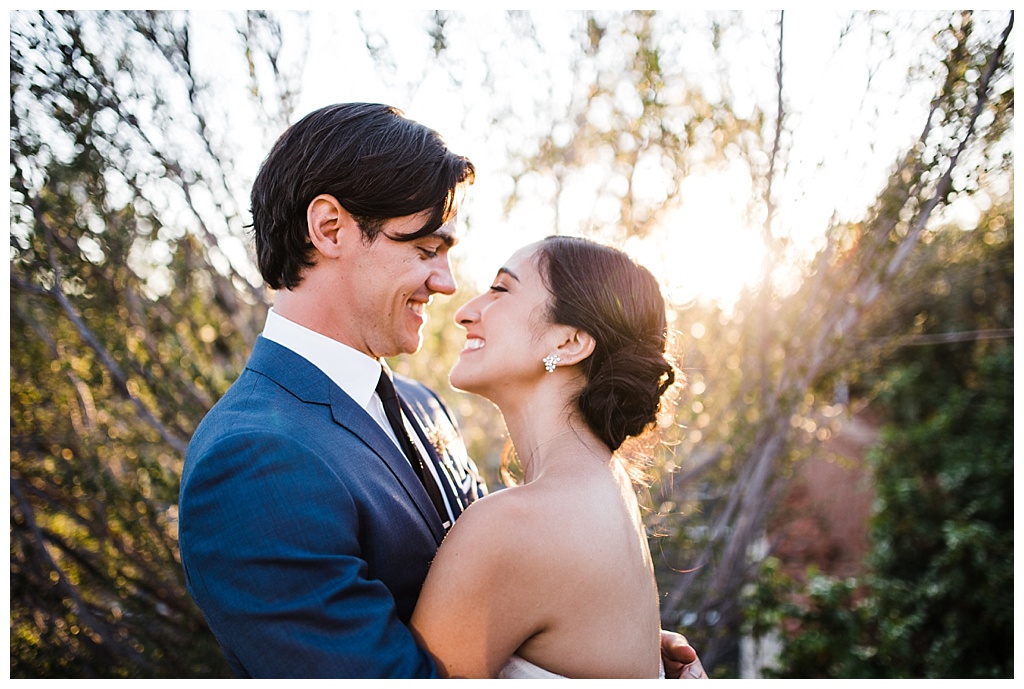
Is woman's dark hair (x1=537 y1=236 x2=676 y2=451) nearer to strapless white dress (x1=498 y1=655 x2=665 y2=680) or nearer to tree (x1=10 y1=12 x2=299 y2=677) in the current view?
strapless white dress (x1=498 y1=655 x2=665 y2=680)

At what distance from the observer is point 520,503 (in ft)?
5.32

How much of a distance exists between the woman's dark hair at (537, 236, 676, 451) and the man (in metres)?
0.33

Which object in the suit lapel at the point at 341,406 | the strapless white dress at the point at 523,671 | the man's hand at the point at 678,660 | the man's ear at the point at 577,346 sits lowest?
the man's hand at the point at 678,660

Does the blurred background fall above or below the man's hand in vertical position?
above

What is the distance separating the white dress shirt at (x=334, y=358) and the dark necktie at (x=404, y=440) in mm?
25

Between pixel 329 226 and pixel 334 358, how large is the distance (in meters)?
0.36

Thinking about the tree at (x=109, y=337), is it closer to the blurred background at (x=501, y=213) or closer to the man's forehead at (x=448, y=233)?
the blurred background at (x=501, y=213)

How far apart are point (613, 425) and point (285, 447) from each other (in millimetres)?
883

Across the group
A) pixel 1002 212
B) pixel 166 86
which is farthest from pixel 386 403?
pixel 1002 212

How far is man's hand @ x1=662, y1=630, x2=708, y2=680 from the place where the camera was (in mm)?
2088

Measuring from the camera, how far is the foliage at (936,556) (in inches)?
168

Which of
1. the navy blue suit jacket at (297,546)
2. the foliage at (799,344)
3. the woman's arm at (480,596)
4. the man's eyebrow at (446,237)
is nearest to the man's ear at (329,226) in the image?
the man's eyebrow at (446,237)

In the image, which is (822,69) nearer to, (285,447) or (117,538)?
(285,447)

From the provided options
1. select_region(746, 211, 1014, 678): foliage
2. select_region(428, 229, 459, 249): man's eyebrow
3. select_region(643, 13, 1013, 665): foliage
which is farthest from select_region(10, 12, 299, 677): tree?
select_region(746, 211, 1014, 678): foliage
